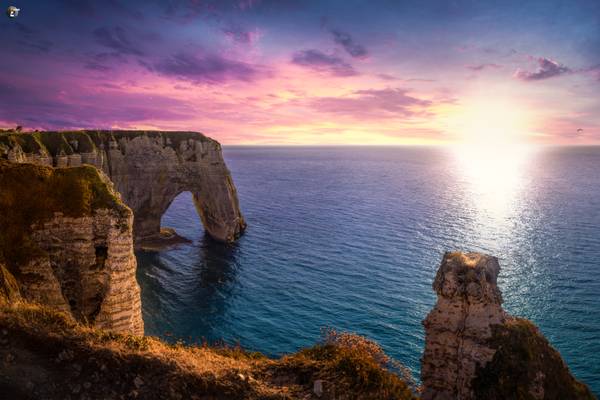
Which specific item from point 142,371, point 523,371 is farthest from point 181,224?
point 523,371

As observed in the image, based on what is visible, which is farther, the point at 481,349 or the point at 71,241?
the point at 71,241

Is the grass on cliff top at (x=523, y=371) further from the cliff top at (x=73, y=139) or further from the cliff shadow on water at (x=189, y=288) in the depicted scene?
the cliff top at (x=73, y=139)

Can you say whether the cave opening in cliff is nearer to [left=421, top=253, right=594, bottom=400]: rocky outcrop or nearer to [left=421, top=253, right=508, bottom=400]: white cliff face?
[left=421, top=253, right=508, bottom=400]: white cliff face

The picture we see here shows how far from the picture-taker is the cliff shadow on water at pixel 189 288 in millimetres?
45531

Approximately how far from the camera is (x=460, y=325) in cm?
2119

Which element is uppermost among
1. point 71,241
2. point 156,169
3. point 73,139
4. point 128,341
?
point 73,139

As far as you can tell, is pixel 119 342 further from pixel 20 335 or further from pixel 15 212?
pixel 15 212

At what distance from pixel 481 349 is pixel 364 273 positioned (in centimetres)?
4175

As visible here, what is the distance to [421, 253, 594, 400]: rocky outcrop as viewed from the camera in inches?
744

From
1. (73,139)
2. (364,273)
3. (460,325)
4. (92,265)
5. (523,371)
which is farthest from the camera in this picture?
(73,139)

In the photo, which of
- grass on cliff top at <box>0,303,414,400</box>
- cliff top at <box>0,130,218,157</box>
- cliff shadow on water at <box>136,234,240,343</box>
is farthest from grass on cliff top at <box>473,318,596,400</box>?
cliff top at <box>0,130,218,157</box>

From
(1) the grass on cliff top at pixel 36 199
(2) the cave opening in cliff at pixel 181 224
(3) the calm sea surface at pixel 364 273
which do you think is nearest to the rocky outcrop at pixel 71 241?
(1) the grass on cliff top at pixel 36 199

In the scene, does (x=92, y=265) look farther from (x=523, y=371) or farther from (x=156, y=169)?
(x=156, y=169)

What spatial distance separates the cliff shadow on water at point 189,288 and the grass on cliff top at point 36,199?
53.7ft
